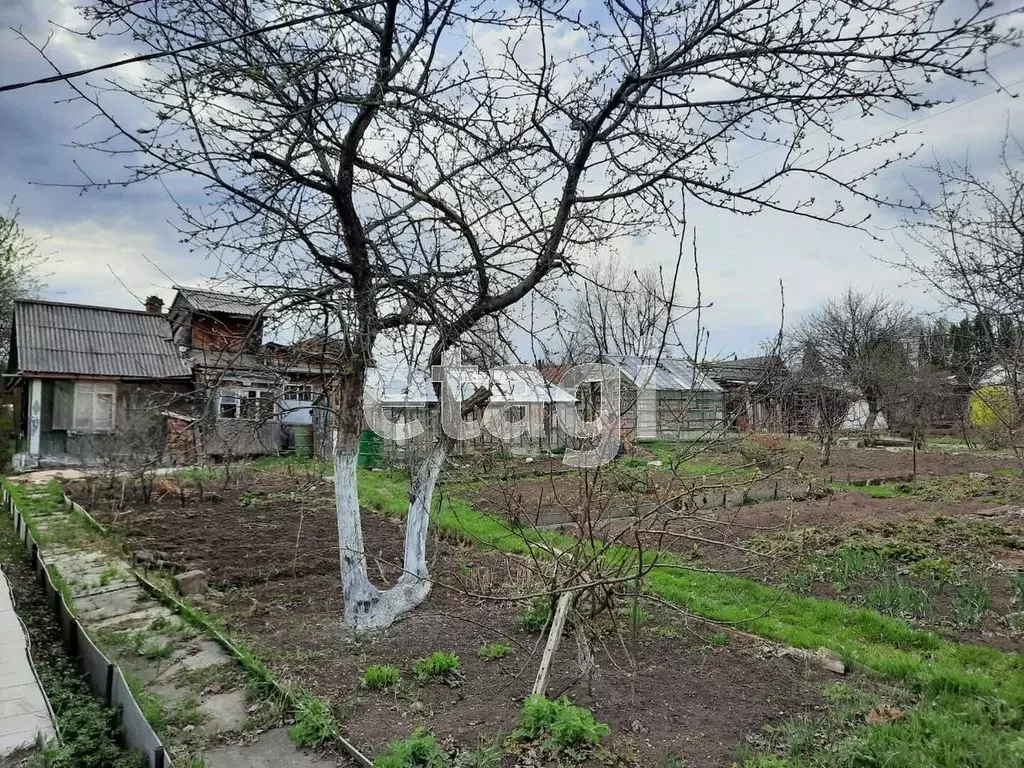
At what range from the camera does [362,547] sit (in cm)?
474

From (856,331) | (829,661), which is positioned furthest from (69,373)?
(856,331)

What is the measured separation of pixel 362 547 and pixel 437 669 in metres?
1.22

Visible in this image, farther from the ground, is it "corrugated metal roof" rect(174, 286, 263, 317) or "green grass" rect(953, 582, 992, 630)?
"corrugated metal roof" rect(174, 286, 263, 317)

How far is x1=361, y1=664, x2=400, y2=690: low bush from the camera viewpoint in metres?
3.79

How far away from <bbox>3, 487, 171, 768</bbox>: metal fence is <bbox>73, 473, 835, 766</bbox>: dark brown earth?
918 millimetres

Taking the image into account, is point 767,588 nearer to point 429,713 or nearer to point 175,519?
point 429,713

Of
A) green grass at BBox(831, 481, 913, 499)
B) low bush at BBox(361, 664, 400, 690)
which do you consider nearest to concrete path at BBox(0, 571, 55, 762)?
low bush at BBox(361, 664, 400, 690)

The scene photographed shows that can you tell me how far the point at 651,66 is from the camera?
3.95m

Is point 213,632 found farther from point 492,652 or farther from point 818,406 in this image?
point 818,406

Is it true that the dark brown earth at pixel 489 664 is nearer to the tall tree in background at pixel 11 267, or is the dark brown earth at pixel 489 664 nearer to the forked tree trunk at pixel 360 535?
the forked tree trunk at pixel 360 535

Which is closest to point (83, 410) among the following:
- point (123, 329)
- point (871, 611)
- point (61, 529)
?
point (123, 329)

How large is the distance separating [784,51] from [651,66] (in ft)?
2.64

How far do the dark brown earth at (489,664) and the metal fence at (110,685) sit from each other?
0.92 metres

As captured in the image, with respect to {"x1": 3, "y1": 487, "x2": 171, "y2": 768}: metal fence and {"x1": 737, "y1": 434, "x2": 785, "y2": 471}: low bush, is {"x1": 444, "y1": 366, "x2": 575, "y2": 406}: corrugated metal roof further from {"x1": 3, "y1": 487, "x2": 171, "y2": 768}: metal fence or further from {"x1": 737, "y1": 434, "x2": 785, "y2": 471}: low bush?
{"x1": 3, "y1": 487, "x2": 171, "y2": 768}: metal fence
